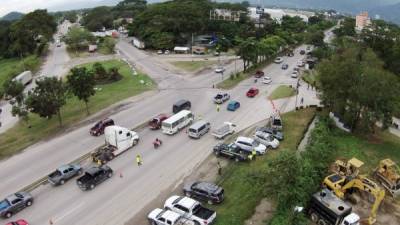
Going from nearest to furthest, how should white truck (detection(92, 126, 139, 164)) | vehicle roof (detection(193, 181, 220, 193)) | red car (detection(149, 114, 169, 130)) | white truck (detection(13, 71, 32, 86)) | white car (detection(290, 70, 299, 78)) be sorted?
vehicle roof (detection(193, 181, 220, 193)), white truck (detection(92, 126, 139, 164)), red car (detection(149, 114, 169, 130)), white car (detection(290, 70, 299, 78)), white truck (detection(13, 71, 32, 86))

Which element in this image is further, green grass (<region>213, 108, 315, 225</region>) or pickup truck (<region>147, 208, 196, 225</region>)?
green grass (<region>213, 108, 315, 225</region>)

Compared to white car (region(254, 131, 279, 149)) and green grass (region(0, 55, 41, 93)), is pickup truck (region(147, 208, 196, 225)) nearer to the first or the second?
white car (region(254, 131, 279, 149))

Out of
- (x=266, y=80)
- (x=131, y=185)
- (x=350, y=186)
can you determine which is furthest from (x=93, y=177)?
(x=266, y=80)

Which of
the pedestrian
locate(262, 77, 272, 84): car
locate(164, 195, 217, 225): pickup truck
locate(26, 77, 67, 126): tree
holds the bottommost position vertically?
the pedestrian

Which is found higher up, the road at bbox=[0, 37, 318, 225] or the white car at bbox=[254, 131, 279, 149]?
the white car at bbox=[254, 131, 279, 149]

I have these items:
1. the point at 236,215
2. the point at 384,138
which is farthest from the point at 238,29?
the point at 236,215

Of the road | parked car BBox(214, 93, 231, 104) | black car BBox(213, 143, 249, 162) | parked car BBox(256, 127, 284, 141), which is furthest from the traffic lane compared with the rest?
parked car BBox(214, 93, 231, 104)

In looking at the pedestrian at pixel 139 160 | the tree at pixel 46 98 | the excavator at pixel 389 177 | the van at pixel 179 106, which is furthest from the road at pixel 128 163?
the excavator at pixel 389 177

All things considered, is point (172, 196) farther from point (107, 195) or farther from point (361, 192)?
point (361, 192)
